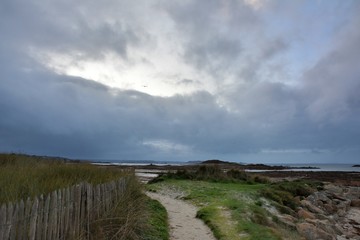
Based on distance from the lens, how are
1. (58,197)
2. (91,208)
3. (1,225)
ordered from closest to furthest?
(1,225), (58,197), (91,208)

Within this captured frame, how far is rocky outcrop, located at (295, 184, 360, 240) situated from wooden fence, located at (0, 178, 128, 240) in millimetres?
10959

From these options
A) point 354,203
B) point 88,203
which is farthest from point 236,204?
point 354,203

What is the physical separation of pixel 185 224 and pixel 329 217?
16.2 m

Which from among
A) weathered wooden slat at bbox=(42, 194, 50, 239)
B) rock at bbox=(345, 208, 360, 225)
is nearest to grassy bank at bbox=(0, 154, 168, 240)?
weathered wooden slat at bbox=(42, 194, 50, 239)

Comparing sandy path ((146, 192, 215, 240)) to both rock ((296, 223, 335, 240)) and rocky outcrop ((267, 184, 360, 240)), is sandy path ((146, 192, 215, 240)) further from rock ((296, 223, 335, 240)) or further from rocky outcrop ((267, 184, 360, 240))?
rock ((296, 223, 335, 240))

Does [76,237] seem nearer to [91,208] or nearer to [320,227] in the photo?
[91,208]

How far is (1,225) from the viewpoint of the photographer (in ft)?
16.6

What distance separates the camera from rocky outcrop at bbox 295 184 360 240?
18531 mm

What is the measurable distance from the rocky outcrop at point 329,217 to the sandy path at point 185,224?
5.21m

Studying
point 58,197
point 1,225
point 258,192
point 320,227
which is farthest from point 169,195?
point 1,225

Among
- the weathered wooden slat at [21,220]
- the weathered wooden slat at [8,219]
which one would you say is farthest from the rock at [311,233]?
the weathered wooden slat at [8,219]

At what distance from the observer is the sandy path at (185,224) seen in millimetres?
12801

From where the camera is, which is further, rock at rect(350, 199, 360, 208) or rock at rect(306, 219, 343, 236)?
rock at rect(350, 199, 360, 208)

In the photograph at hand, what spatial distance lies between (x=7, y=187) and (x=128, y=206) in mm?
4431
